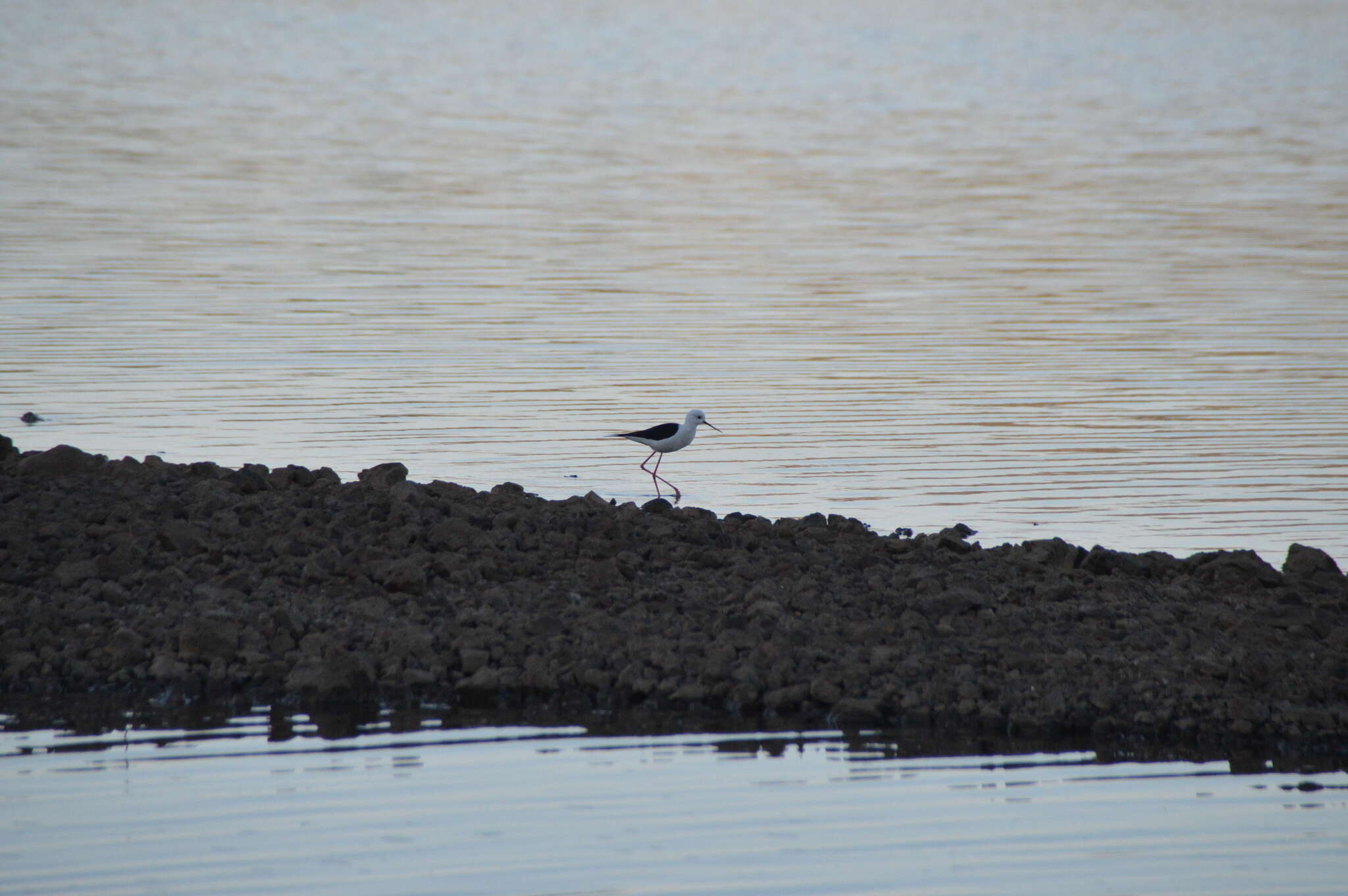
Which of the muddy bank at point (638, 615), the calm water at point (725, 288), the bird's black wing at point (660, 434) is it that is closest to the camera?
the muddy bank at point (638, 615)

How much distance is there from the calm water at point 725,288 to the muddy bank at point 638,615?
7.34ft

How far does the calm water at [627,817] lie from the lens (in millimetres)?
8219

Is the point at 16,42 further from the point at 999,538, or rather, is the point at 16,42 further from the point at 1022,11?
the point at 999,538

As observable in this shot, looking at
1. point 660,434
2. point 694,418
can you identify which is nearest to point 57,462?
point 660,434

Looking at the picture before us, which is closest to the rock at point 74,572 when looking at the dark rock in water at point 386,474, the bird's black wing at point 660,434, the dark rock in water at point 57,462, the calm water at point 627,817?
the calm water at point 627,817

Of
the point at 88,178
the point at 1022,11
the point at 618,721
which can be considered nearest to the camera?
the point at 618,721

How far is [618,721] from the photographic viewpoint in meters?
10.2

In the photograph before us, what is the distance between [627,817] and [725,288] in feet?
63.5

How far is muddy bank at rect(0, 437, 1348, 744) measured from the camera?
10336 mm

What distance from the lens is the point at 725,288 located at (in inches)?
1091

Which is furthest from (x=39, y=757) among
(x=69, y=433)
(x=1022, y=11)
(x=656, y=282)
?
(x=1022, y=11)

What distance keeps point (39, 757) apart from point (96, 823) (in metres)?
1.02

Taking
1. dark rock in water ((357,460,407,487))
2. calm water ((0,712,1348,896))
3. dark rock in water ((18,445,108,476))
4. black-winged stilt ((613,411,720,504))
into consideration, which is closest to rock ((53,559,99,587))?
calm water ((0,712,1348,896))

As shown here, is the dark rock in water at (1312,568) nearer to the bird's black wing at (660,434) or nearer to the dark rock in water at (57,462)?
the bird's black wing at (660,434)
